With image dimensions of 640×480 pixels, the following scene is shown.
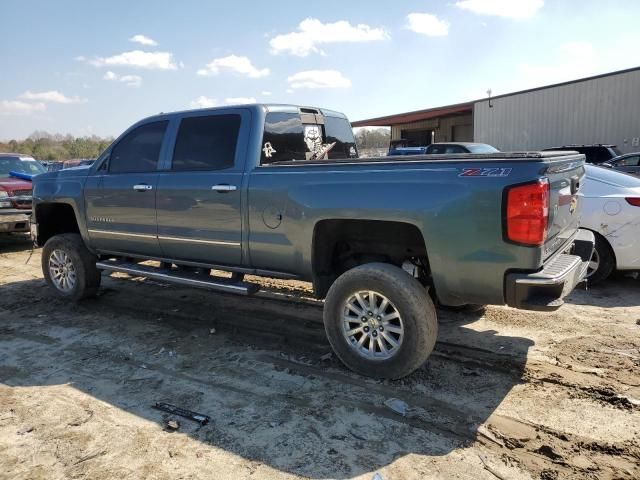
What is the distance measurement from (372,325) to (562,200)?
1.69 meters

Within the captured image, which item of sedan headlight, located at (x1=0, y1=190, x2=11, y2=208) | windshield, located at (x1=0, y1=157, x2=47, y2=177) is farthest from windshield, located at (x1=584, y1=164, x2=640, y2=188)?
windshield, located at (x1=0, y1=157, x2=47, y2=177)

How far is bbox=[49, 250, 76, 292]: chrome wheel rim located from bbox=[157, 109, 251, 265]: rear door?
1.68 meters

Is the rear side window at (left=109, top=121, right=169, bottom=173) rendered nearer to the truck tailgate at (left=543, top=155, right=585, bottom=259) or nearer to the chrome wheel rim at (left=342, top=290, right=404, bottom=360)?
the chrome wheel rim at (left=342, top=290, right=404, bottom=360)

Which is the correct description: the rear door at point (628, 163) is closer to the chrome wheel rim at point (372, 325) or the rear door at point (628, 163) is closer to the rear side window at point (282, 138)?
the rear side window at point (282, 138)

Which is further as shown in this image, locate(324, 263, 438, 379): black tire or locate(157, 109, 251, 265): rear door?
locate(157, 109, 251, 265): rear door

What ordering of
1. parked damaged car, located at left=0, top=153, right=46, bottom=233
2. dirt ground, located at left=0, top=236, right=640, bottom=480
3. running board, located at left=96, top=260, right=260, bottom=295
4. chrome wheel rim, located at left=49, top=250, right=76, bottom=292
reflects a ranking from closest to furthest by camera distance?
dirt ground, located at left=0, top=236, right=640, bottom=480 < running board, located at left=96, top=260, right=260, bottom=295 < chrome wheel rim, located at left=49, top=250, right=76, bottom=292 < parked damaged car, located at left=0, top=153, right=46, bottom=233

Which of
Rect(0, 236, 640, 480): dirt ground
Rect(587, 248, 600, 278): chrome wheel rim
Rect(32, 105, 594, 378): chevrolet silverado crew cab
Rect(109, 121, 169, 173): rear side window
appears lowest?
Rect(0, 236, 640, 480): dirt ground

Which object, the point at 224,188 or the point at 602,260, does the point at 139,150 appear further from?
the point at 602,260

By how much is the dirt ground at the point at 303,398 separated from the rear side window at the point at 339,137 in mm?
1844

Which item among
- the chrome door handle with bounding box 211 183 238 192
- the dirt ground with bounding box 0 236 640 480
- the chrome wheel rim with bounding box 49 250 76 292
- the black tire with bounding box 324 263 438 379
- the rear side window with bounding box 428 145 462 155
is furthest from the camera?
the rear side window with bounding box 428 145 462 155

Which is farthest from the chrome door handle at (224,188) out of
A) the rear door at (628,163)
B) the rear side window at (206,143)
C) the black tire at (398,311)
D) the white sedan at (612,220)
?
the rear door at (628,163)

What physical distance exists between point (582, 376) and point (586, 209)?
113 inches

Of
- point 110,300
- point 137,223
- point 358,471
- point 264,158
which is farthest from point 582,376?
point 110,300

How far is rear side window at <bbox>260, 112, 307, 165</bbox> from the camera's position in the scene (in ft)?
15.7
